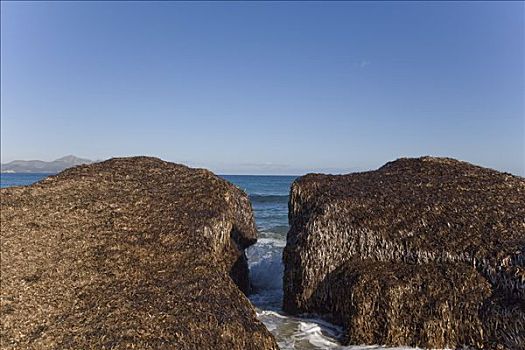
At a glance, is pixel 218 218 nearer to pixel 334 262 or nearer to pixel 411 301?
pixel 334 262

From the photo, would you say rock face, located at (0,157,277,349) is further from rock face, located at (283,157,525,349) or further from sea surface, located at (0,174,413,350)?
rock face, located at (283,157,525,349)

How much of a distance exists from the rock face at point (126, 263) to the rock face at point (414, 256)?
7.62 feet

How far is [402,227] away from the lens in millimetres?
11211

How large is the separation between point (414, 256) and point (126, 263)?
21.5 feet

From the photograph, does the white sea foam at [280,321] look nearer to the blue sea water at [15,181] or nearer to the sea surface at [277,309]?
the sea surface at [277,309]

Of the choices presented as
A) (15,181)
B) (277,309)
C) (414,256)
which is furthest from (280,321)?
(15,181)

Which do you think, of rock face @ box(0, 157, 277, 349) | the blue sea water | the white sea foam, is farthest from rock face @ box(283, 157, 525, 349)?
the blue sea water

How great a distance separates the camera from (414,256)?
10.6 m

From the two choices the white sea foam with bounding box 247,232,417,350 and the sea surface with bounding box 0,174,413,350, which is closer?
the white sea foam with bounding box 247,232,417,350

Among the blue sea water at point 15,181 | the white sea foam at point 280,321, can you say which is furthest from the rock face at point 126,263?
the blue sea water at point 15,181

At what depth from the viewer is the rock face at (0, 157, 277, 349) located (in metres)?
7.97

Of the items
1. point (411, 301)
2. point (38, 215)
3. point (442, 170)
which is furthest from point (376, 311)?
point (38, 215)

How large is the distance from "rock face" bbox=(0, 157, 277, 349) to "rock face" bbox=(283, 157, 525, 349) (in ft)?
7.62

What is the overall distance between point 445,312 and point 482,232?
2328 mm
